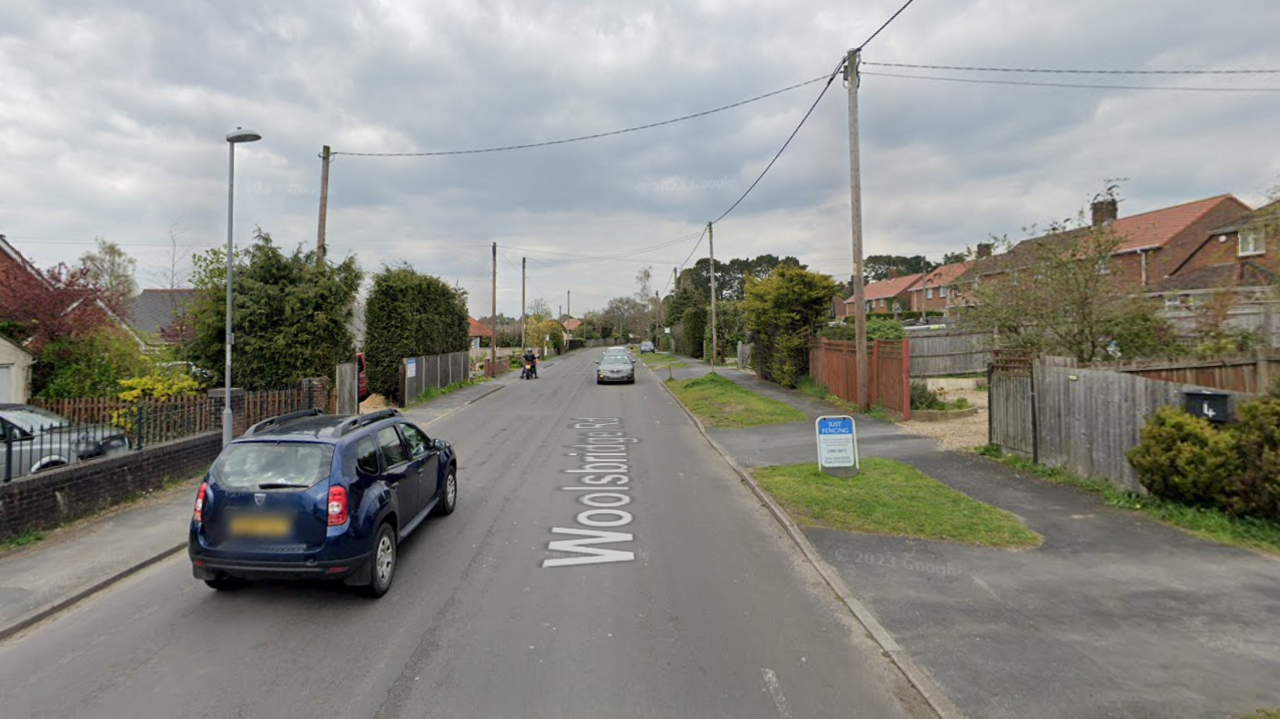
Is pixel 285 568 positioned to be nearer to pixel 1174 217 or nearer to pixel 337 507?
pixel 337 507

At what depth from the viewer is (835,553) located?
6492mm

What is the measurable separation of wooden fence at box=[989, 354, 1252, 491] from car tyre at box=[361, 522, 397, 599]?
337 inches

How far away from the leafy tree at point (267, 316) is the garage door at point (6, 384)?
396cm

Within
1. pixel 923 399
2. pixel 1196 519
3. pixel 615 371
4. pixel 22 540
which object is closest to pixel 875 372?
pixel 923 399

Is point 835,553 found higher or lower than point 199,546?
lower

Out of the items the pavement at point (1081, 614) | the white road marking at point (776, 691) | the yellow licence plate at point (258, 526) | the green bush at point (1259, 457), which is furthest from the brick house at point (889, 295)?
the yellow licence plate at point (258, 526)

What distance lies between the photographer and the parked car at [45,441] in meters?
7.69

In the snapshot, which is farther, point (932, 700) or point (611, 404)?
point (611, 404)

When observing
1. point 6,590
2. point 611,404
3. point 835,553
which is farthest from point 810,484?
point 611,404

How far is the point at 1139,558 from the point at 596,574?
16.8 feet

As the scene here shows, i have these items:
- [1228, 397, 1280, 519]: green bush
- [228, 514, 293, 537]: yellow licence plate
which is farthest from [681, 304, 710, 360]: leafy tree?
[228, 514, 293, 537]: yellow licence plate

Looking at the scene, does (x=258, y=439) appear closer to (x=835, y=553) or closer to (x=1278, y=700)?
(x=835, y=553)

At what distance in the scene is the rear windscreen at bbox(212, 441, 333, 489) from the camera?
523 centimetres

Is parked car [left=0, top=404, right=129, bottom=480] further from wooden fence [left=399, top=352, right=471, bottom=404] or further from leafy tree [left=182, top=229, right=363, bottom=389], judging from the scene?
wooden fence [left=399, top=352, right=471, bottom=404]
